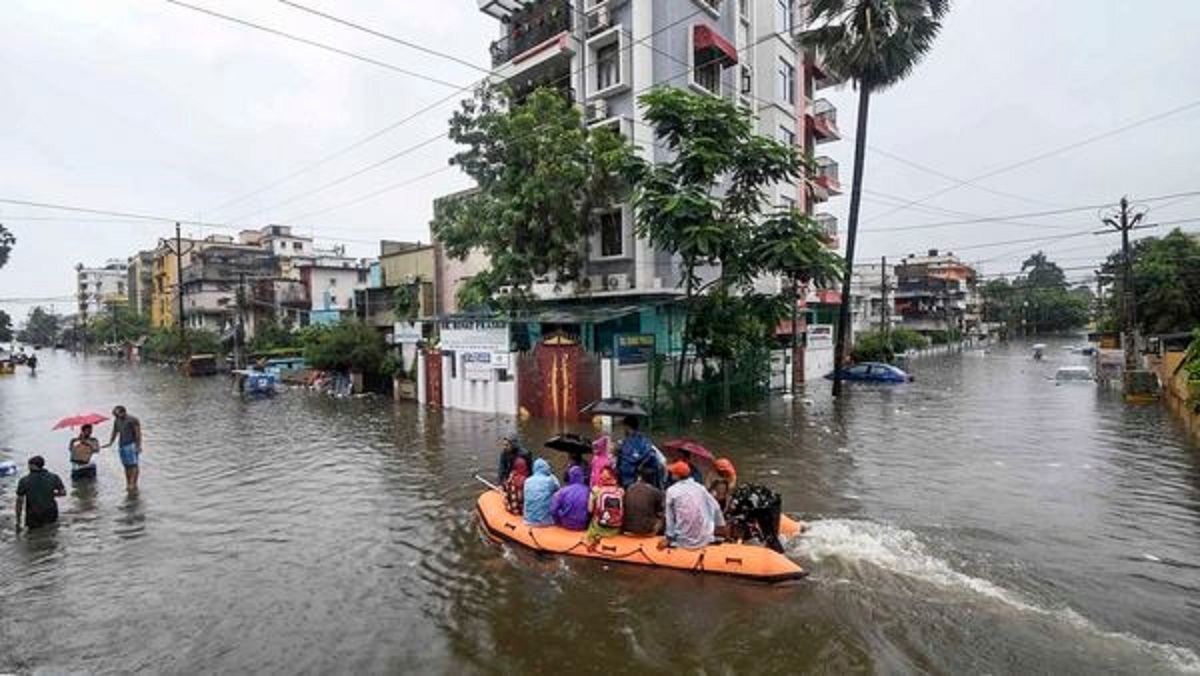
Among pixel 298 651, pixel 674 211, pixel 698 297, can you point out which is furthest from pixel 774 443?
pixel 298 651

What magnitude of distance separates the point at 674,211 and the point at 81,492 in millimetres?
14988

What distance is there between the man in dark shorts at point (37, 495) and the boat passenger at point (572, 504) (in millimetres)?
8107

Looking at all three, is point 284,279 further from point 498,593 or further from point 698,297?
point 498,593

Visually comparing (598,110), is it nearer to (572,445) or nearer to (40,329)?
(572,445)

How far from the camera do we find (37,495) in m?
11.2

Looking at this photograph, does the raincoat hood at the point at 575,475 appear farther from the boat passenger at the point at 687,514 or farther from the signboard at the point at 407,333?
the signboard at the point at 407,333

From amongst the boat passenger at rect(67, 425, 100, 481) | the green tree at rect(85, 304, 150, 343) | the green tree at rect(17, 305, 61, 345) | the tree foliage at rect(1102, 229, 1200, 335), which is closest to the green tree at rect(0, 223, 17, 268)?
the green tree at rect(85, 304, 150, 343)

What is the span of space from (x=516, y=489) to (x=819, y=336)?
108 feet

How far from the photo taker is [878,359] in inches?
1790

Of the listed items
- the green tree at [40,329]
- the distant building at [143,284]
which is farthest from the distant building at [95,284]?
the distant building at [143,284]

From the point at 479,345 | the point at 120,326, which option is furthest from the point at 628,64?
the point at 120,326

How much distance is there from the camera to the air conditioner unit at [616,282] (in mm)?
25031

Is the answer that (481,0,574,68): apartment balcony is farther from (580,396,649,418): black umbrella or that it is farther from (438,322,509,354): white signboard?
(580,396,649,418): black umbrella

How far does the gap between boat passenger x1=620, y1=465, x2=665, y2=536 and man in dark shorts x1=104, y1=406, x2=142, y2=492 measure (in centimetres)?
1079
